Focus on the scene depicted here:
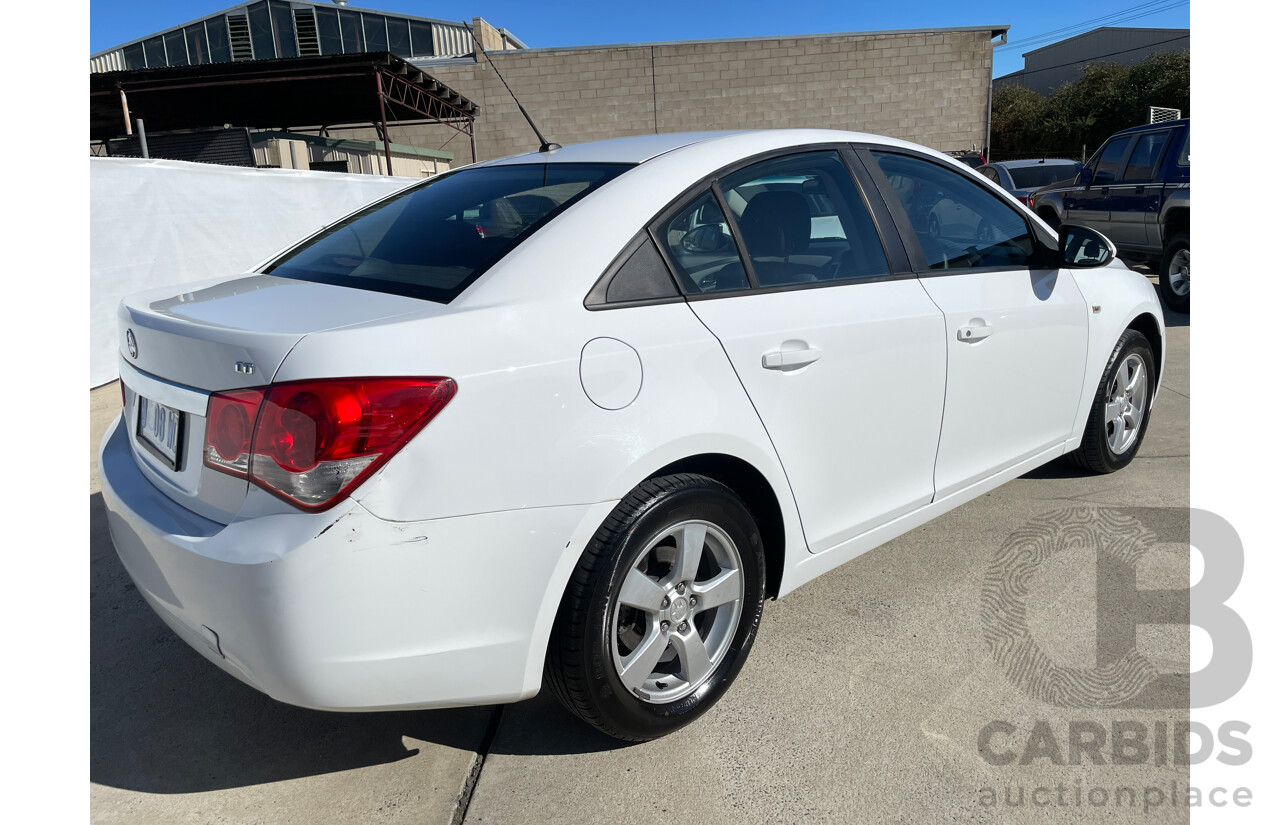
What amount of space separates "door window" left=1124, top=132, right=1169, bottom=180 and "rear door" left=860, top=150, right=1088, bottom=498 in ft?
23.4

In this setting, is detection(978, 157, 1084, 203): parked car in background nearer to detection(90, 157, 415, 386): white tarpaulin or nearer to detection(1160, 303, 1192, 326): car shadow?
detection(1160, 303, 1192, 326): car shadow

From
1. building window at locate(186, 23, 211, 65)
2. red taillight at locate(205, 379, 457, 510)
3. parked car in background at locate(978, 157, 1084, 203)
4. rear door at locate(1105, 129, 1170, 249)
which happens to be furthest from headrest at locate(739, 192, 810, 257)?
building window at locate(186, 23, 211, 65)

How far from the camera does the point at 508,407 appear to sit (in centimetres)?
184

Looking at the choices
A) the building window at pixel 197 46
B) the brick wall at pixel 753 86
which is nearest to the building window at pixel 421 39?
the brick wall at pixel 753 86

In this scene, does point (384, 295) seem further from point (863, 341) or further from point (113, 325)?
point (113, 325)

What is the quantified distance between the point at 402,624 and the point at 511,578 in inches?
9.7

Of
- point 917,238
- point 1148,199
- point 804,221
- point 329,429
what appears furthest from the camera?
point 1148,199

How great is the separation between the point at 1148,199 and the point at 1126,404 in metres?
6.43

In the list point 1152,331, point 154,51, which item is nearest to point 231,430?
point 1152,331

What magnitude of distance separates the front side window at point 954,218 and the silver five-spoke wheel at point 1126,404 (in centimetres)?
101

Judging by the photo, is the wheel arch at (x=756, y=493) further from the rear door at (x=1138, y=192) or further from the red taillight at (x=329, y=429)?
the rear door at (x=1138, y=192)

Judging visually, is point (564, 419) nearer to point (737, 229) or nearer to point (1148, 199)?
point (737, 229)

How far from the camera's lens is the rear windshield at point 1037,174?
611 inches

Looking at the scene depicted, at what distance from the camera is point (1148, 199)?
30.1 feet
